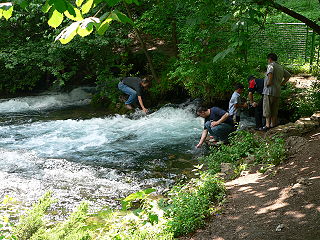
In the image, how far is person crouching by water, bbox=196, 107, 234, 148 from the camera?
8.87 metres

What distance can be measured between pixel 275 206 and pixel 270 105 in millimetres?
4564

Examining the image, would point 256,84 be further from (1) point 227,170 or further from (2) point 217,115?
(1) point 227,170

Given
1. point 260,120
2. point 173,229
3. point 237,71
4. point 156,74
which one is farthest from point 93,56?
point 173,229

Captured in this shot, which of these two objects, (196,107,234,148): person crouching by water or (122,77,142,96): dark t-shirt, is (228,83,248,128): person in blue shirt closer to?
(196,107,234,148): person crouching by water

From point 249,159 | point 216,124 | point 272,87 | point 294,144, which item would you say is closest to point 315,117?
point 272,87

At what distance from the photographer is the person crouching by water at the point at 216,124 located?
887cm

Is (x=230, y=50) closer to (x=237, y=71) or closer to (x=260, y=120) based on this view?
(x=260, y=120)

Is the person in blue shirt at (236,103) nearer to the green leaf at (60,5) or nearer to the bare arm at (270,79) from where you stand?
the bare arm at (270,79)

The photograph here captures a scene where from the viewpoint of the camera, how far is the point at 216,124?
887cm

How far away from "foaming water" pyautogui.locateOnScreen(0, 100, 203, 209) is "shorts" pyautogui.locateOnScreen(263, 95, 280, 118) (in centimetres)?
215

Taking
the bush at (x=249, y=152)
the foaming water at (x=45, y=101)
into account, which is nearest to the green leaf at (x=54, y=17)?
the bush at (x=249, y=152)

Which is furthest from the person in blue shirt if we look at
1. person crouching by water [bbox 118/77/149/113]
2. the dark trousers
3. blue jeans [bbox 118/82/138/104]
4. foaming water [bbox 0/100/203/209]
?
blue jeans [bbox 118/82/138/104]

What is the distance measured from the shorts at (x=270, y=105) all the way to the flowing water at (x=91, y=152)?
2105 millimetres

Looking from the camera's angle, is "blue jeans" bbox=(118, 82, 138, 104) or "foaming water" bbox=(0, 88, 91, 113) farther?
"foaming water" bbox=(0, 88, 91, 113)
